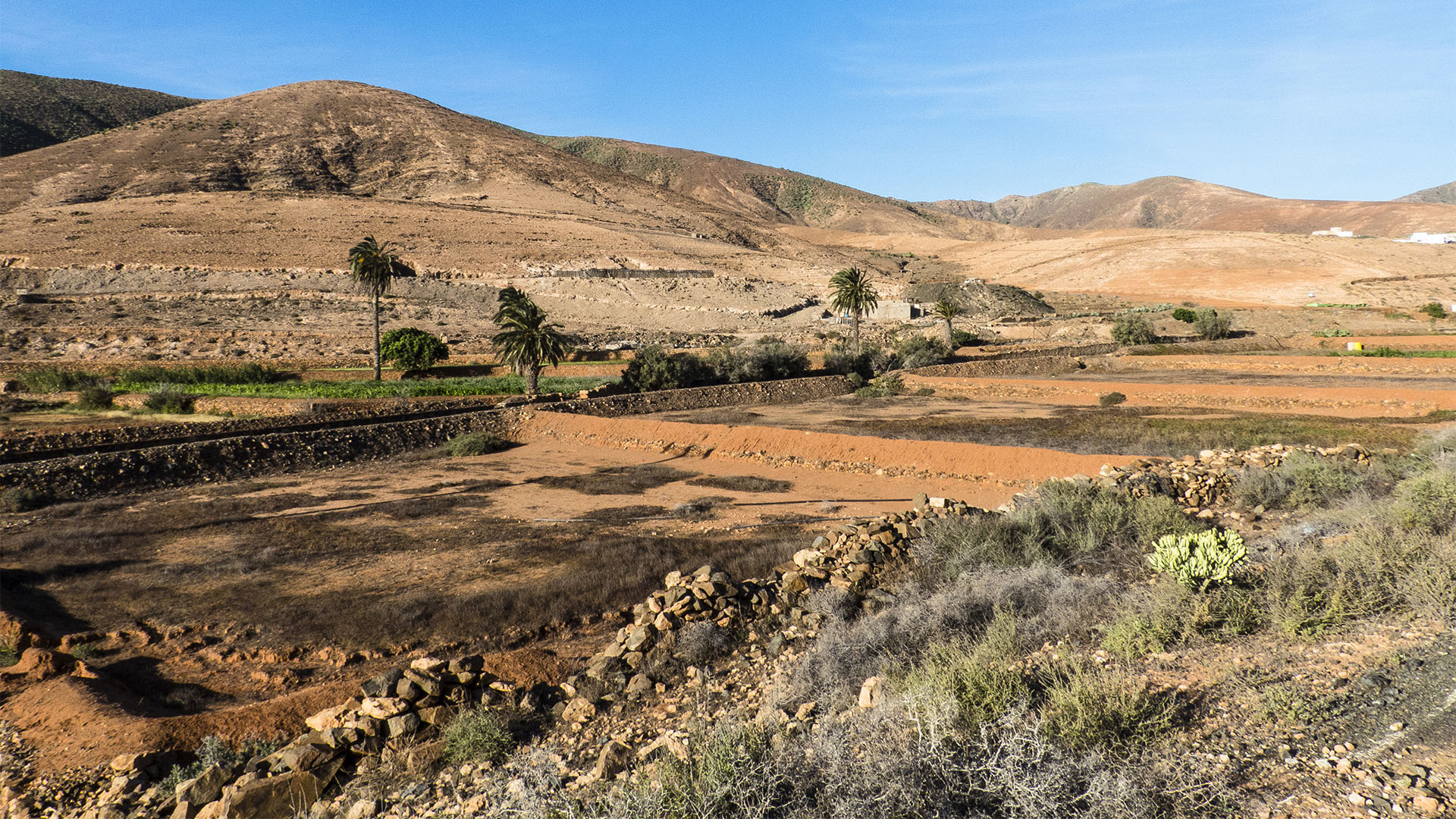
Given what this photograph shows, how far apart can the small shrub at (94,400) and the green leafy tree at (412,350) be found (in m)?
12.4

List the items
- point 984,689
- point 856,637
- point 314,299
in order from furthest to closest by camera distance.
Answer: point 314,299, point 856,637, point 984,689

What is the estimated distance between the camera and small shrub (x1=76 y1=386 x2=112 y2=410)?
95.0 ft

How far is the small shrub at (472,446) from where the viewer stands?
81.5ft

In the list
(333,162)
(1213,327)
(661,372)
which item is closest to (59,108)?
(333,162)

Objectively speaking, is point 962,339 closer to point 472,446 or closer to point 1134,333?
point 1134,333

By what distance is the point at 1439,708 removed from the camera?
4.45 m

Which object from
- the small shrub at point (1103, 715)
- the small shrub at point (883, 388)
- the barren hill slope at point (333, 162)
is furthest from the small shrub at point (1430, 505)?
the barren hill slope at point (333, 162)

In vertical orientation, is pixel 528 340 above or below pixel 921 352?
above

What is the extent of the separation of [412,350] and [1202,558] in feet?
130

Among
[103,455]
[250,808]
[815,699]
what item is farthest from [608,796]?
[103,455]

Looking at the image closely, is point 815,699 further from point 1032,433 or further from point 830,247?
point 830,247

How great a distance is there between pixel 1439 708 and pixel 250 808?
8.15 meters

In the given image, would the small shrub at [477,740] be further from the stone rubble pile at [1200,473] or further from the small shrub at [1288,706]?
the stone rubble pile at [1200,473]

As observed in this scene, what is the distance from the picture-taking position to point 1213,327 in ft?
168
